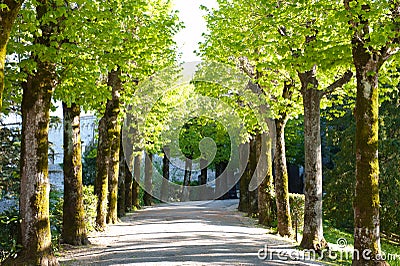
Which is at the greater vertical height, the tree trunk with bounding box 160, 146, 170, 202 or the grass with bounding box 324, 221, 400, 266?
the tree trunk with bounding box 160, 146, 170, 202

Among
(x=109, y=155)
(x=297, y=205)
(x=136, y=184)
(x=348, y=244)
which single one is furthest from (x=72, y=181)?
(x=136, y=184)

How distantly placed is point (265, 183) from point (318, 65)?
30.7ft

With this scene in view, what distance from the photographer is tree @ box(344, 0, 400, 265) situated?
959 cm

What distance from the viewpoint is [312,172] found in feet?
44.0

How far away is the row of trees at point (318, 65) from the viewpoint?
31.9ft

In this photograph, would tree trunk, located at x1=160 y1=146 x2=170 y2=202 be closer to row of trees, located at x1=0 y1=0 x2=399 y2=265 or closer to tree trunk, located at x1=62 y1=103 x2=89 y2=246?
row of trees, located at x1=0 y1=0 x2=399 y2=265

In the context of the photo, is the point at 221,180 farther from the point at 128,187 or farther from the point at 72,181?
the point at 72,181

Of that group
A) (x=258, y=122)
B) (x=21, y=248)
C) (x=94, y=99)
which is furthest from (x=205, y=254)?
(x=258, y=122)

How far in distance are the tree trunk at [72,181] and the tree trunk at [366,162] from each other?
7245 millimetres

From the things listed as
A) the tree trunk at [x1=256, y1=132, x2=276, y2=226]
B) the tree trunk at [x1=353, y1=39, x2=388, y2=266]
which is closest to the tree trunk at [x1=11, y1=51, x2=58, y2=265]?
the tree trunk at [x1=353, y1=39, x2=388, y2=266]

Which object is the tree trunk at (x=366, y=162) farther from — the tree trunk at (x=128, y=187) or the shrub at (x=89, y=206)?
the tree trunk at (x=128, y=187)

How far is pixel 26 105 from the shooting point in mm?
9883

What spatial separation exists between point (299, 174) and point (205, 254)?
118 feet

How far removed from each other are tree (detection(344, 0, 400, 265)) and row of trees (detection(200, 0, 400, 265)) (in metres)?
0.02
